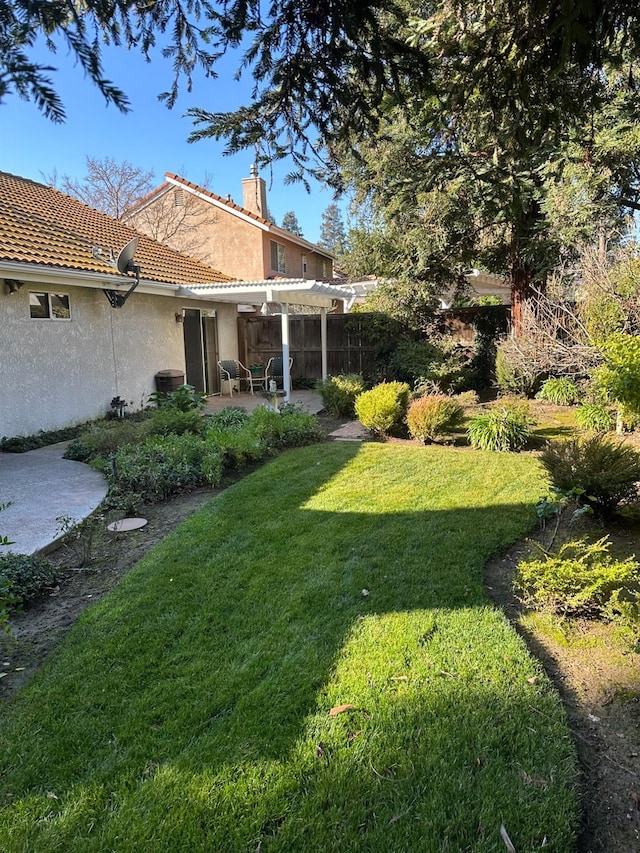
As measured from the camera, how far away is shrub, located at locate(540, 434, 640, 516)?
172 inches

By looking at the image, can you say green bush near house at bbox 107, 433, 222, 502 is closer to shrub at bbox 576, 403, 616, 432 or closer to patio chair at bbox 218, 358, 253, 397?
shrub at bbox 576, 403, 616, 432

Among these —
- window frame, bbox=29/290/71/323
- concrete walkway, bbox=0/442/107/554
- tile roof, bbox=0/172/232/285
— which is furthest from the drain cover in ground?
window frame, bbox=29/290/71/323

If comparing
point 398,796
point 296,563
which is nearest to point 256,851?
point 398,796

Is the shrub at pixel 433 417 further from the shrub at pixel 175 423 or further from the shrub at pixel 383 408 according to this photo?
the shrub at pixel 175 423

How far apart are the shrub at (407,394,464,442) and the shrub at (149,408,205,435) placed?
338 cm

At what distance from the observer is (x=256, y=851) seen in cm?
173

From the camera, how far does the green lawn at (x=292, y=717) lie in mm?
1834

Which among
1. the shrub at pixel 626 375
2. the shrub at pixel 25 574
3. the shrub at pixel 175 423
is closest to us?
the shrub at pixel 25 574

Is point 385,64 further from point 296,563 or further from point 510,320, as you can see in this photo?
point 510,320

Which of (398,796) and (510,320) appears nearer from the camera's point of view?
(398,796)

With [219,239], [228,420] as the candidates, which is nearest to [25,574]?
[228,420]

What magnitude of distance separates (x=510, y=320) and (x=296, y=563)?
1125 cm

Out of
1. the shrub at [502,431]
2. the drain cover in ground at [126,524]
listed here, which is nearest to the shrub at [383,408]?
the shrub at [502,431]

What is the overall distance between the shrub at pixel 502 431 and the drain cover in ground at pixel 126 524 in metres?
4.84
